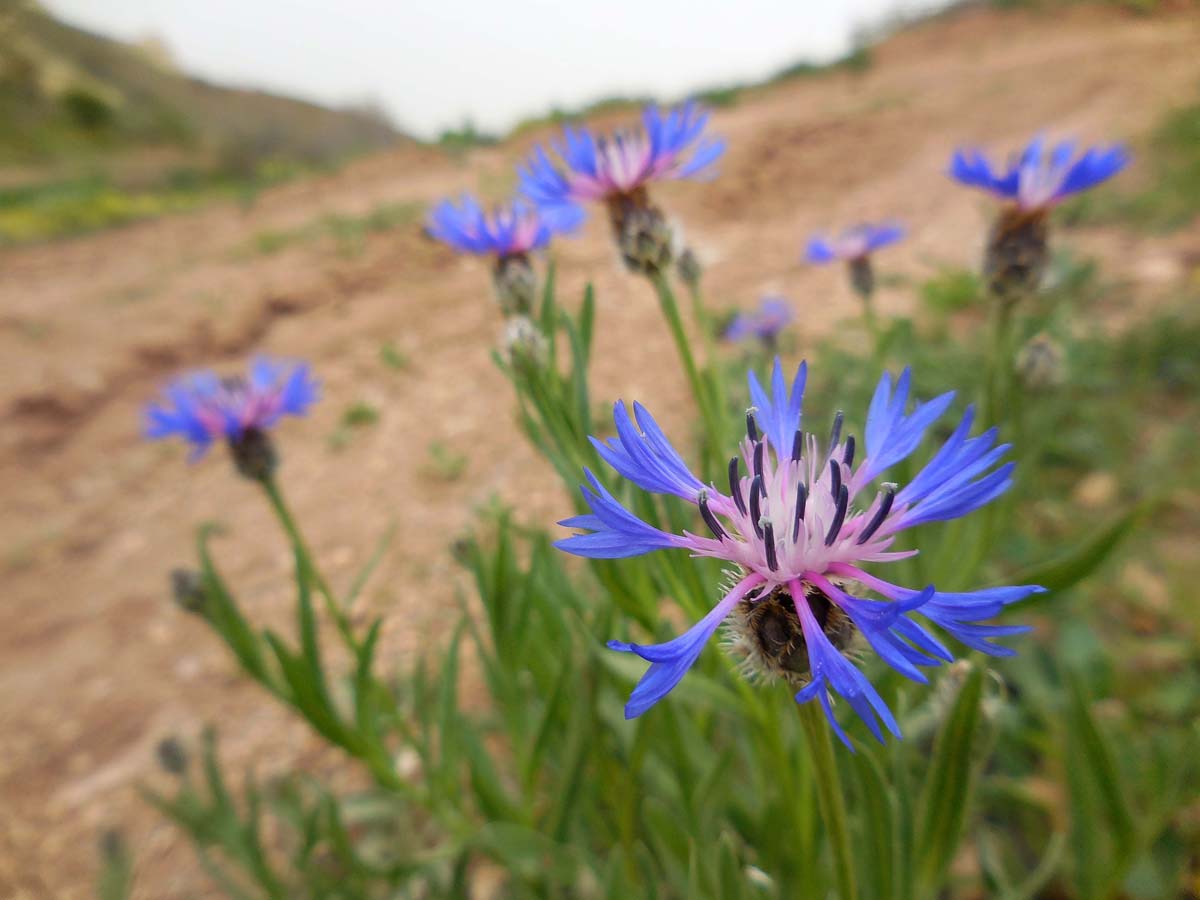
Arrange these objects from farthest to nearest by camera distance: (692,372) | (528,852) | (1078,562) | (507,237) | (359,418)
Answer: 1. (359,418)
2. (507,237)
3. (528,852)
4. (692,372)
5. (1078,562)

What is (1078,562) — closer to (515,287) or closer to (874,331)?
(874,331)

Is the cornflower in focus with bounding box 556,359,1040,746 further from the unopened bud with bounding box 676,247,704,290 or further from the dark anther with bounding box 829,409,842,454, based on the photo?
the unopened bud with bounding box 676,247,704,290

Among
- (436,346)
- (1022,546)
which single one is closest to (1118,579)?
(1022,546)

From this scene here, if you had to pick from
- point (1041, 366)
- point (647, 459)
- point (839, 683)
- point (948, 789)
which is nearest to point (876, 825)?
point (948, 789)

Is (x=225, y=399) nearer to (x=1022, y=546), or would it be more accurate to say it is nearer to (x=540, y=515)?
(x=540, y=515)

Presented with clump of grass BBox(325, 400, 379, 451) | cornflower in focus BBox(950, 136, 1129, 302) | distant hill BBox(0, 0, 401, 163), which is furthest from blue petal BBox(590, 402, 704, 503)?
distant hill BBox(0, 0, 401, 163)
